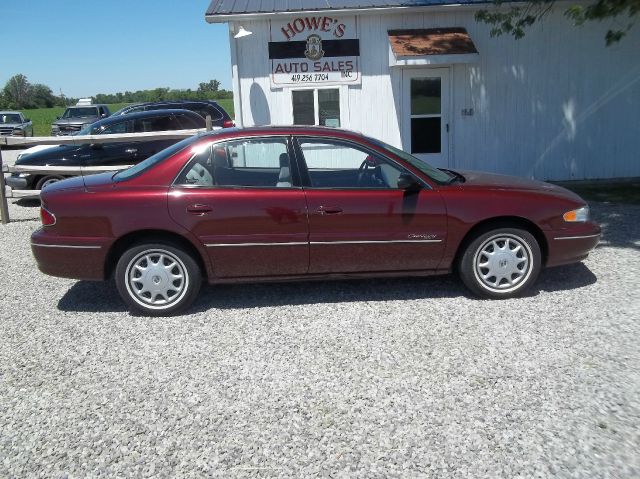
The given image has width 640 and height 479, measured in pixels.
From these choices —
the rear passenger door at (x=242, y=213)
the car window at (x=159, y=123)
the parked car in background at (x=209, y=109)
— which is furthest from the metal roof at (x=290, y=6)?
the rear passenger door at (x=242, y=213)

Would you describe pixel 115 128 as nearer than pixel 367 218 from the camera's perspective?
No

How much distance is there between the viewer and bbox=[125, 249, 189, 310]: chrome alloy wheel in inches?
187

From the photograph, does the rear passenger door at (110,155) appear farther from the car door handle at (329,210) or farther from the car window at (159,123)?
the car door handle at (329,210)

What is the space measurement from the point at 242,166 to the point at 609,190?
8.06m

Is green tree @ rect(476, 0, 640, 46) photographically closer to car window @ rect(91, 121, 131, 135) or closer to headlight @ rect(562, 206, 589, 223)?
headlight @ rect(562, 206, 589, 223)

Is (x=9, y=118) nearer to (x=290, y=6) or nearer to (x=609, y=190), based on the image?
(x=290, y=6)

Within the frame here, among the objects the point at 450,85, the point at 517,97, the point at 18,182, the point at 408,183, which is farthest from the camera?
the point at 517,97

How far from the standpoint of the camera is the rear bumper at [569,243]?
16.3 feet

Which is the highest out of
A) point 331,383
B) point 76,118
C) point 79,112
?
point 79,112

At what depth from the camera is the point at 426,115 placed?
11.2m

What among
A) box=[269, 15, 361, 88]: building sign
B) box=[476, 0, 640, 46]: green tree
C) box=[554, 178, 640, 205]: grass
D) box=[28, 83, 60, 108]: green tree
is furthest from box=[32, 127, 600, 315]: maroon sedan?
box=[28, 83, 60, 108]: green tree

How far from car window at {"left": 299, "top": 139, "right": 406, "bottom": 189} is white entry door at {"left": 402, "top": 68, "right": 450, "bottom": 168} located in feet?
21.0

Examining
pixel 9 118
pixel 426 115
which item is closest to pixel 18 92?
pixel 9 118

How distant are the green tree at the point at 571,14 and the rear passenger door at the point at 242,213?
18.5ft
